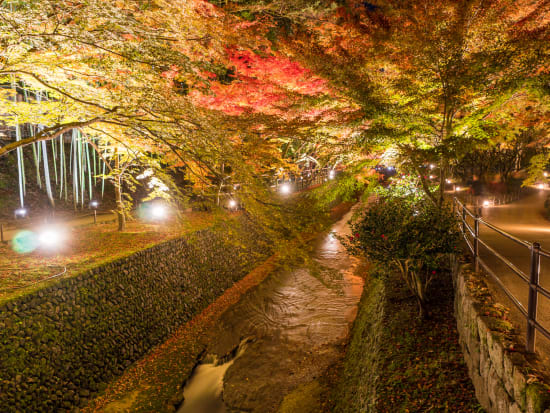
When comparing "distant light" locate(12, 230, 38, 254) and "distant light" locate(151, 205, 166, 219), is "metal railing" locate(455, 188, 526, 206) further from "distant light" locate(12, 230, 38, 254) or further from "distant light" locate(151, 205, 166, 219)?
"distant light" locate(12, 230, 38, 254)

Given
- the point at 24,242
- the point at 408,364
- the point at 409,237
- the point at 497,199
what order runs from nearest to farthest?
the point at 408,364 < the point at 409,237 < the point at 24,242 < the point at 497,199

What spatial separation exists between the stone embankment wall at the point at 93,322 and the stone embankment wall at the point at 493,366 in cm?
276

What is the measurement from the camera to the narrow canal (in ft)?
19.3

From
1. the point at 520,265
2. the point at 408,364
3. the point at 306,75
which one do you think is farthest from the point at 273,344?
the point at 306,75

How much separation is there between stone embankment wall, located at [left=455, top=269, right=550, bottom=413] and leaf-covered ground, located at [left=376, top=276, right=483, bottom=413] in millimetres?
200

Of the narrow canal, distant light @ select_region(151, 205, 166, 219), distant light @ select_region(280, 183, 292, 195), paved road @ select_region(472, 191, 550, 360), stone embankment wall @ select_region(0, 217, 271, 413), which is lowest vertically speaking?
the narrow canal

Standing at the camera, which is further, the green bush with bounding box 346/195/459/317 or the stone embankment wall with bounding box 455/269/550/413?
the green bush with bounding box 346/195/459/317

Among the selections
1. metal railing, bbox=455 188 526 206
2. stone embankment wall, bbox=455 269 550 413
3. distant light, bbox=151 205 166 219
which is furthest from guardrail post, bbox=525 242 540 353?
metal railing, bbox=455 188 526 206

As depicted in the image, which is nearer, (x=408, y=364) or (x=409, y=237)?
(x=408, y=364)

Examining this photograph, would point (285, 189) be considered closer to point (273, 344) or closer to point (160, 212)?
point (160, 212)

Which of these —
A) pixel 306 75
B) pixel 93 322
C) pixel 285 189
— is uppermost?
pixel 306 75

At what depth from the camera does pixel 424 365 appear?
3.87m

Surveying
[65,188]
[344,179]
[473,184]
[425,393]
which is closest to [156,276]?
[344,179]

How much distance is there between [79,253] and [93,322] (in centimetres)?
257
